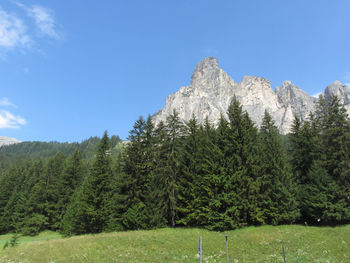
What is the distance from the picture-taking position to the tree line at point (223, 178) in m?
22.1

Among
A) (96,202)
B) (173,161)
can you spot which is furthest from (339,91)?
(96,202)

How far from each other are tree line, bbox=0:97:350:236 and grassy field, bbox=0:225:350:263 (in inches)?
113

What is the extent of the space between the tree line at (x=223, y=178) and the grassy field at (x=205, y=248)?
9.39 ft

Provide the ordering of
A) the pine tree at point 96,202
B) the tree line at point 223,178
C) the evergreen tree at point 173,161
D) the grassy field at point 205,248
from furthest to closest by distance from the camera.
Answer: the pine tree at point 96,202 → the evergreen tree at point 173,161 → the tree line at point 223,178 → the grassy field at point 205,248

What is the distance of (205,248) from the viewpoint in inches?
653

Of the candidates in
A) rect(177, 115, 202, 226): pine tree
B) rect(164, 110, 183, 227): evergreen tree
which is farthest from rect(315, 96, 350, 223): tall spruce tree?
rect(164, 110, 183, 227): evergreen tree

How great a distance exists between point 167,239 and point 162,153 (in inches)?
429

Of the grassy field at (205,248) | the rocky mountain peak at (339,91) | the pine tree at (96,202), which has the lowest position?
the grassy field at (205,248)

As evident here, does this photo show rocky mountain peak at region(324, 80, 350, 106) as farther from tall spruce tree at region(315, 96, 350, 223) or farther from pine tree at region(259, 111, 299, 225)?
pine tree at region(259, 111, 299, 225)

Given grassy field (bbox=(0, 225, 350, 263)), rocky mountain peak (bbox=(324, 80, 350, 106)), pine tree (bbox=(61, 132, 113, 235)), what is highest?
rocky mountain peak (bbox=(324, 80, 350, 106))

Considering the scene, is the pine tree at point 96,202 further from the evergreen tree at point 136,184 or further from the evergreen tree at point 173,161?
the evergreen tree at point 173,161

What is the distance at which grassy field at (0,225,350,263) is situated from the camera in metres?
14.6

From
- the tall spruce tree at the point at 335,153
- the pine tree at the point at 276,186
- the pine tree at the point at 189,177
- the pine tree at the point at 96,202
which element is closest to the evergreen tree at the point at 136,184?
the pine tree at the point at 96,202

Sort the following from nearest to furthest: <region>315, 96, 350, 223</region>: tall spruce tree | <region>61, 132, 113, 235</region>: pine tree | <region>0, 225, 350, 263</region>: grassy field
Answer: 1. <region>0, 225, 350, 263</region>: grassy field
2. <region>315, 96, 350, 223</region>: tall spruce tree
3. <region>61, 132, 113, 235</region>: pine tree
